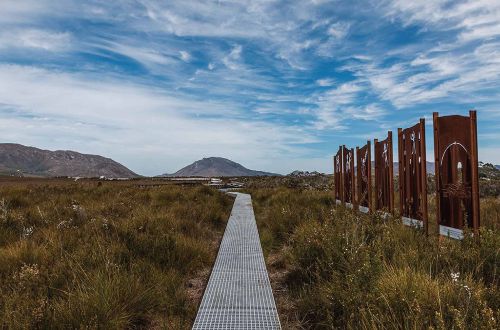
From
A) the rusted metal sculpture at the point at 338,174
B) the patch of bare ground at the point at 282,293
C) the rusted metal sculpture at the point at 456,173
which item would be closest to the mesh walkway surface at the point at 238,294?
the patch of bare ground at the point at 282,293

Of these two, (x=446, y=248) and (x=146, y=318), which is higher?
(x=446, y=248)

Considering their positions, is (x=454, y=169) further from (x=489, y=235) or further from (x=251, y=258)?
(x=251, y=258)

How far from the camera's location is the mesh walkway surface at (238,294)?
338 centimetres

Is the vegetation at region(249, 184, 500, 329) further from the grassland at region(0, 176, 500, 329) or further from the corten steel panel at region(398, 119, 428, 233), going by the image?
the corten steel panel at region(398, 119, 428, 233)

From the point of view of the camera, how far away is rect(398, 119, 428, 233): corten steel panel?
6.69 metres

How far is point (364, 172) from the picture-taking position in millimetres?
11078

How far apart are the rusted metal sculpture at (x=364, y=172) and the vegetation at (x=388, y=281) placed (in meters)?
3.88

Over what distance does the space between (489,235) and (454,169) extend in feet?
6.04

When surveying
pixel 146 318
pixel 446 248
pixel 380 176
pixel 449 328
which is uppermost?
pixel 380 176

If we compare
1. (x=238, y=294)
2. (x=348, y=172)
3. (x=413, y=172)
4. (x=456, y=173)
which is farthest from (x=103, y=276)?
(x=348, y=172)

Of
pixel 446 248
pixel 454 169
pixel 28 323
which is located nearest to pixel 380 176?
pixel 454 169

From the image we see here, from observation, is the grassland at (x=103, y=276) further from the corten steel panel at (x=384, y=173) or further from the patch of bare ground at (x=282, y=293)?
the corten steel panel at (x=384, y=173)

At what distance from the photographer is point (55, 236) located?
627 cm

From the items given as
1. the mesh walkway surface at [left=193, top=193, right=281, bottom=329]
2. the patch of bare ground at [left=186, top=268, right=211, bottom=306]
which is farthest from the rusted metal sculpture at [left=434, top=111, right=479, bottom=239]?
the patch of bare ground at [left=186, top=268, right=211, bottom=306]
